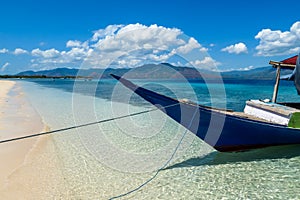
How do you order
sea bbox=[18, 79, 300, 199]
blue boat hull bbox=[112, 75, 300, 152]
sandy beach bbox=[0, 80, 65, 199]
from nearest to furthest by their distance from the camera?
sandy beach bbox=[0, 80, 65, 199]
sea bbox=[18, 79, 300, 199]
blue boat hull bbox=[112, 75, 300, 152]

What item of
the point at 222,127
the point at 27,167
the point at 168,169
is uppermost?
the point at 222,127

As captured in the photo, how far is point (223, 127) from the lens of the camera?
14.9 feet

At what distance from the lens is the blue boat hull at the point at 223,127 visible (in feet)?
14.6

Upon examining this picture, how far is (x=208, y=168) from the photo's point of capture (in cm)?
463

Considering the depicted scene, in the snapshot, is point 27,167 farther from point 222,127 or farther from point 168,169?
point 222,127

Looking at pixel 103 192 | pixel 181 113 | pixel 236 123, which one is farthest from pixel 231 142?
pixel 103 192

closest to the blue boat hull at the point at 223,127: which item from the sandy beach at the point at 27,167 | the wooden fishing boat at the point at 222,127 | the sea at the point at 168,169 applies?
the wooden fishing boat at the point at 222,127

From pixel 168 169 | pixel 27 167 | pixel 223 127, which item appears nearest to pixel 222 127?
pixel 223 127

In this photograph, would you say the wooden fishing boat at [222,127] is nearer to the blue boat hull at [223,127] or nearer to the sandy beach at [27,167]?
the blue boat hull at [223,127]

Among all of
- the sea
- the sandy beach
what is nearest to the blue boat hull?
the sea

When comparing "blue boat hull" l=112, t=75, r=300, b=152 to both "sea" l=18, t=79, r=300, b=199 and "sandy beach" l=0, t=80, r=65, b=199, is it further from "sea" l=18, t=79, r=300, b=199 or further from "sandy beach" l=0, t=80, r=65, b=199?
"sandy beach" l=0, t=80, r=65, b=199

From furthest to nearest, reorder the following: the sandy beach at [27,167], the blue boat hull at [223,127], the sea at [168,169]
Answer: the blue boat hull at [223,127], the sea at [168,169], the sandy beach at [27,167]

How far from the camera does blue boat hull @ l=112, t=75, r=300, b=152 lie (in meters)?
4.45

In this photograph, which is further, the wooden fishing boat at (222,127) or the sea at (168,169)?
the wooden fishing boat at (222,127)
